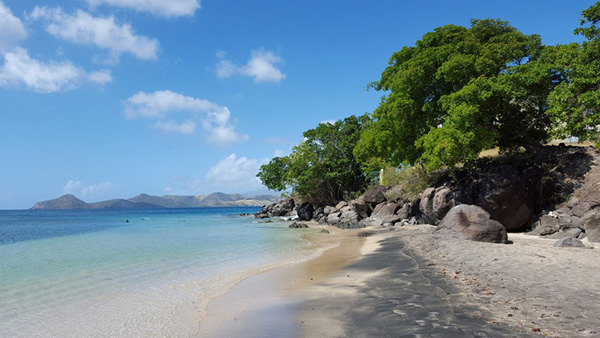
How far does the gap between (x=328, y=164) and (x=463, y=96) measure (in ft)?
88.3

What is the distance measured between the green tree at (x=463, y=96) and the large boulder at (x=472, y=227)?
4847 millimetres

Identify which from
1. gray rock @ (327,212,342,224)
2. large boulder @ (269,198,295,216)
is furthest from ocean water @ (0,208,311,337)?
large boulder @ (269,198,295,216)

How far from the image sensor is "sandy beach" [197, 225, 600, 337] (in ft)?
17.5

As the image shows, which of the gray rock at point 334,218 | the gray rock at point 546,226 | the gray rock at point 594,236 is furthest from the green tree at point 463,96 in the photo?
the gray rock at point 334,218

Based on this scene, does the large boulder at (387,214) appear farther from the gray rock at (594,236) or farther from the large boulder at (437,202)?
the gray rock at (594,236)

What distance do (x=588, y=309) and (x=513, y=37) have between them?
21.1m

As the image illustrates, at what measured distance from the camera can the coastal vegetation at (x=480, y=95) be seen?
58.1 ft

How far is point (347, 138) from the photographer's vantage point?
45.4 metres

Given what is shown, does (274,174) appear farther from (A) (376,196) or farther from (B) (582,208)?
(B) (582,208)

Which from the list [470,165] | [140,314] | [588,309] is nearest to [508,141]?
[470,165]

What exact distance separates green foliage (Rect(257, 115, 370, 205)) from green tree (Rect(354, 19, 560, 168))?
18.5 metres

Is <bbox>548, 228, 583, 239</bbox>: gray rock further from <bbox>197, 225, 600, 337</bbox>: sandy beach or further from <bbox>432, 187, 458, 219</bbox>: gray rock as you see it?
<bbox>432, 187, 458, 219</bbox>: gray rock

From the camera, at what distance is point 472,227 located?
13977mm

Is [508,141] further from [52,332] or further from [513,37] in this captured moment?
[52,332]
